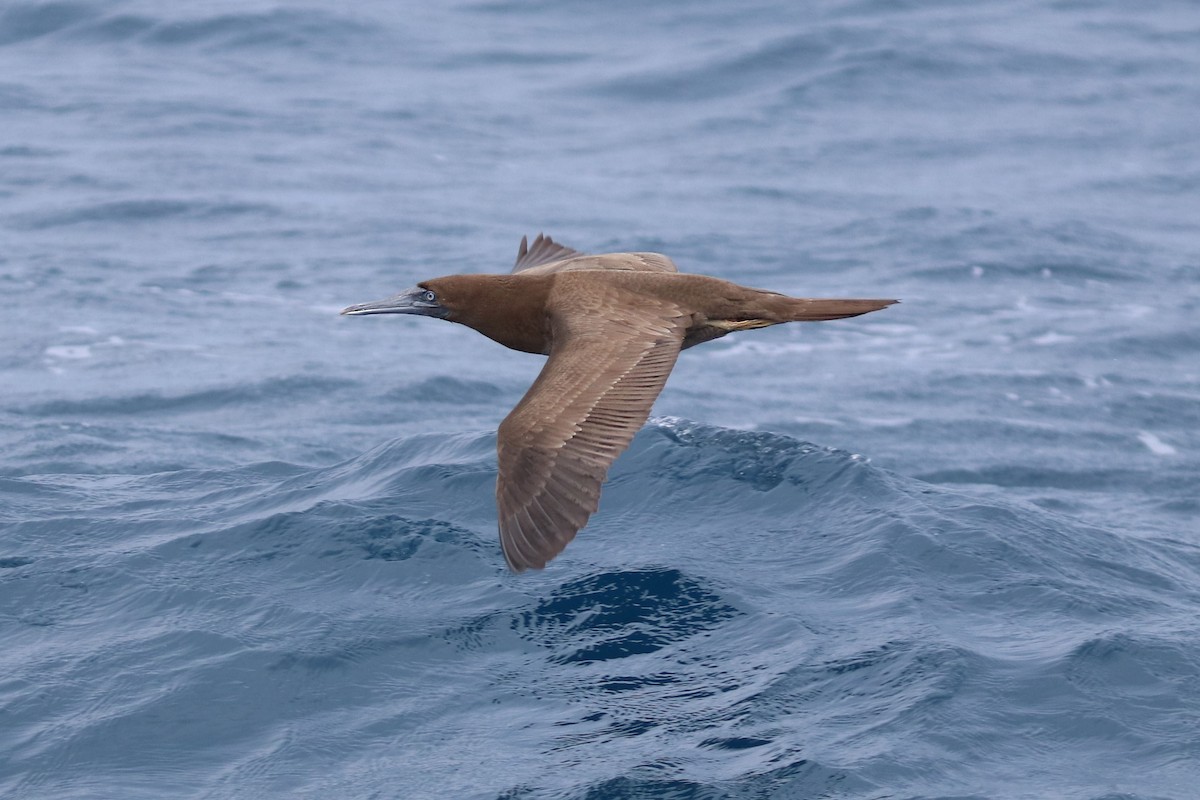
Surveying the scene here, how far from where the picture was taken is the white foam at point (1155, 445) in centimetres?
1537

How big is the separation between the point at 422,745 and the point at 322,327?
34.0 feet

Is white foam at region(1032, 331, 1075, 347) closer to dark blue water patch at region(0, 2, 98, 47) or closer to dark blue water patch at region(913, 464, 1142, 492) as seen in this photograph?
dark blue water patch at region(913, 464, 1142, 492)

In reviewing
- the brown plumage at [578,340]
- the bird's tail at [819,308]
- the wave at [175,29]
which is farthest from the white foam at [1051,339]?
the wave at [175,29]

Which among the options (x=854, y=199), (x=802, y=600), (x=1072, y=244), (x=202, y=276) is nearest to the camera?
(x=802, y=600)

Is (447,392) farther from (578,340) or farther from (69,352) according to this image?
(578,340)

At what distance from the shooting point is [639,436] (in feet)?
40.7

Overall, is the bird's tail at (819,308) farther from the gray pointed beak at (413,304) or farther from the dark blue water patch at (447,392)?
the dark blue water patch at (447,392)

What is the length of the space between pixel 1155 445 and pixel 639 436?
5.95 meters

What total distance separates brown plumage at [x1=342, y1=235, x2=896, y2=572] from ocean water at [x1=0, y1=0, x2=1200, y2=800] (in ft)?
4.23

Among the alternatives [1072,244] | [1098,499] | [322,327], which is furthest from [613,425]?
[1072,244]

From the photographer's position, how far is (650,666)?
901 cm

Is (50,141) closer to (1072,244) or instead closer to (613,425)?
(1072,244)

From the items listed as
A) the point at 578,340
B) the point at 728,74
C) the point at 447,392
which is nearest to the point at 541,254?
the point at 578,340

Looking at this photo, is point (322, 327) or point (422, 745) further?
point (322, 327)
